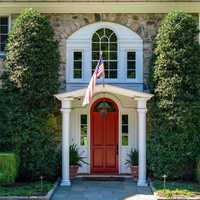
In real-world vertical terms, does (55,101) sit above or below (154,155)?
above

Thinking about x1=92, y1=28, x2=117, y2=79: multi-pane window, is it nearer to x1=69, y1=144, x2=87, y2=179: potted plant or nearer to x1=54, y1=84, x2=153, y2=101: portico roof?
x1=54, y1=84, x2=153, y2=101: portico roof

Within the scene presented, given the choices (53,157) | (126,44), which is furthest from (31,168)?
(126,44)

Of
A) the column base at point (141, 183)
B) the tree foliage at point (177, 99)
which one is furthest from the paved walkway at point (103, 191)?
the tree foliage at point (177, 99)

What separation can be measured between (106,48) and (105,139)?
330 centimetres

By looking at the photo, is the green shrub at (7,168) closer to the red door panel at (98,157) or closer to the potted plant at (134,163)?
the red door panel at (98,157)

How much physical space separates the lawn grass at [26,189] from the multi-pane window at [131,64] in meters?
4.99

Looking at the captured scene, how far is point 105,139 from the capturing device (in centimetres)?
2017

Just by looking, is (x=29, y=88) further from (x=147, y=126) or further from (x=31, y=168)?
(x=147, y=126)

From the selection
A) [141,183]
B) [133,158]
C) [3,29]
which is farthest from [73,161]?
[3,29]

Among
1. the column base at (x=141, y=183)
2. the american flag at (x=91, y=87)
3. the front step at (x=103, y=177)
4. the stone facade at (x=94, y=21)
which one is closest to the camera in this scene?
the american flag at (x=91, y=87)

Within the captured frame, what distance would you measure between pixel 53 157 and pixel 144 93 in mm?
3757

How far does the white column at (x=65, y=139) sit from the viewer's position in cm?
1841

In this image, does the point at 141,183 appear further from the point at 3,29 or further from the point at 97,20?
the point at 3,29

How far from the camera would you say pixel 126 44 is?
20.0m
